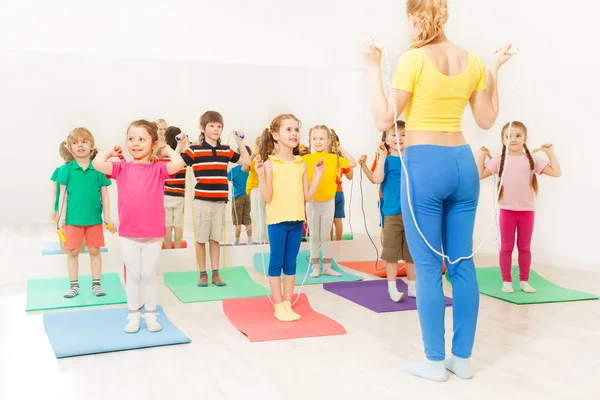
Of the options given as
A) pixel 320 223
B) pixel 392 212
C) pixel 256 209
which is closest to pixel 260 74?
pixel 256 209

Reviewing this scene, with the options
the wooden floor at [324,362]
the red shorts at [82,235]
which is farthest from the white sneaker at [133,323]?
the red shorts at [82,235]

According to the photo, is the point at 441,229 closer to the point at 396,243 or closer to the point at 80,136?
the point at 396,243

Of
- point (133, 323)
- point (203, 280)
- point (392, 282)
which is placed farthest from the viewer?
point (203, 280)

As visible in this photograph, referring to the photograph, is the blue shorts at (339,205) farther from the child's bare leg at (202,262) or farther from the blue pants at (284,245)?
the blue pants at (284,245)

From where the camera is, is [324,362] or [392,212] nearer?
[324,362]

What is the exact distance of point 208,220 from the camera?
16.2ft

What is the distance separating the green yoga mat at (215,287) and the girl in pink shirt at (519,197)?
1.91 metres

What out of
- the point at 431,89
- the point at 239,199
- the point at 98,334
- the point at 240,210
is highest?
the point at 431,89

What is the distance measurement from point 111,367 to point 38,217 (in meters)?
2.28

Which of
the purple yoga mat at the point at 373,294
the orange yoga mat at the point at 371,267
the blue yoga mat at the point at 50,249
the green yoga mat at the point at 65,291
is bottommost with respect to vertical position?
the orange yoga mat at the point at 371,267

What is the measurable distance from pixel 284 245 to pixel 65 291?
1921mm

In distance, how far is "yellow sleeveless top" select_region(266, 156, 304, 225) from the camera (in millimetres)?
3799

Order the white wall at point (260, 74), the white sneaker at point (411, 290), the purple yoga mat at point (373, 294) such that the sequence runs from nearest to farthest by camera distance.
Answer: the purple yoga mat at point (373, 294) < the white sneaker at point (411, 290) < the white wall at point (260, 74)

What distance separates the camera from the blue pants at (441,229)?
260 centimetres
